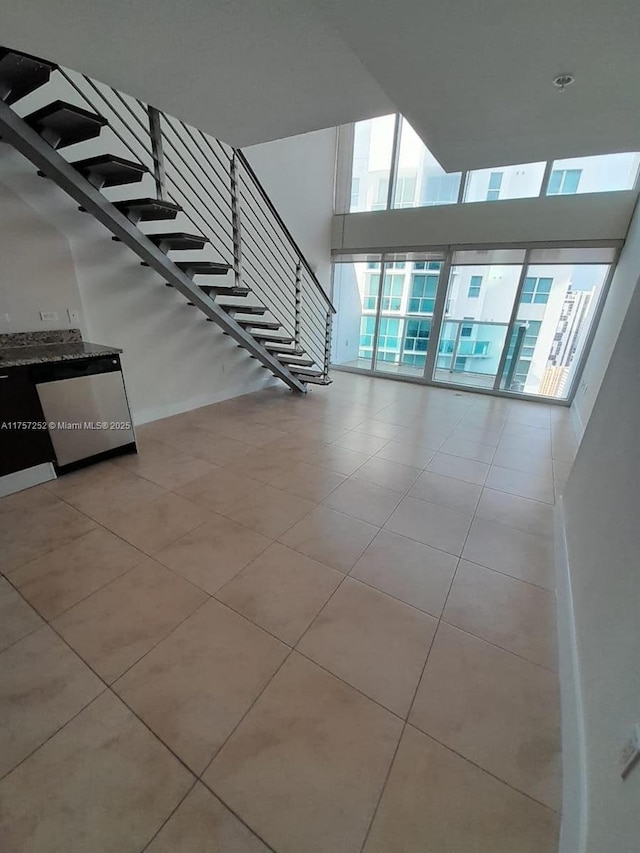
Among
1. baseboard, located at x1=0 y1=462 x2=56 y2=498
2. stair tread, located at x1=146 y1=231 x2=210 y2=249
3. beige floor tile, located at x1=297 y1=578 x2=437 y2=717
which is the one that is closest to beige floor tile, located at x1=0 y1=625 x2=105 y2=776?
beige floor tile, located at x1=297 y1=578 x2=437 y2=717

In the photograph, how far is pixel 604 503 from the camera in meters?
1.52

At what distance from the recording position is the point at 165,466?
2.92 metres

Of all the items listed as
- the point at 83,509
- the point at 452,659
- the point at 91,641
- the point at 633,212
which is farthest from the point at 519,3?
the point at 633,212

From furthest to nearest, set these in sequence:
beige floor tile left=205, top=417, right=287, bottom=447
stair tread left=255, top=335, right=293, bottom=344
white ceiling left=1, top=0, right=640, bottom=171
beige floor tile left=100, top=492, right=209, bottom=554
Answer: stair tread left=255, top=335, right=293, bottom=344 → beige floor tile left=205, top=417, right=287, bottom=447 → beige floor tile left=100, top=492, right=209, bottom=554 → white ceiling left=1, top=0, right=640, bottom=171

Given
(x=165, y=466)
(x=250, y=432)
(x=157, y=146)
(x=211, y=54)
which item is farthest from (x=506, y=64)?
(x=165, y=466)

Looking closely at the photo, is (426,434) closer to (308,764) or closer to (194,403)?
(194,403)

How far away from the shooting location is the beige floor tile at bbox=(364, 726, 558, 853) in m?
0.95

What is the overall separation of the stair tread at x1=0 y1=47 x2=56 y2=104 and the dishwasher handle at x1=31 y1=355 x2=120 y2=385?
153cm

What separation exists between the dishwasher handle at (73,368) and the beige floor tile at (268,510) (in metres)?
1.46

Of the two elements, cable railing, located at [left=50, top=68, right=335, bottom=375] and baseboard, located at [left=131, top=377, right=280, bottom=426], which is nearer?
cable railing, located at [left=50, top=68, right=335, bottom=375]

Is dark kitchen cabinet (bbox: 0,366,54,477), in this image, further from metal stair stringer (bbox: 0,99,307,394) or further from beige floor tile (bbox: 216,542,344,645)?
beige floor tile (bbox: 216,542,344,645)

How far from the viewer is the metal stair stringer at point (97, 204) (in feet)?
6.86

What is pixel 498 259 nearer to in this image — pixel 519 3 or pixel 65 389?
pixel 519 3

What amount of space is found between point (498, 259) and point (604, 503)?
4943 mm
